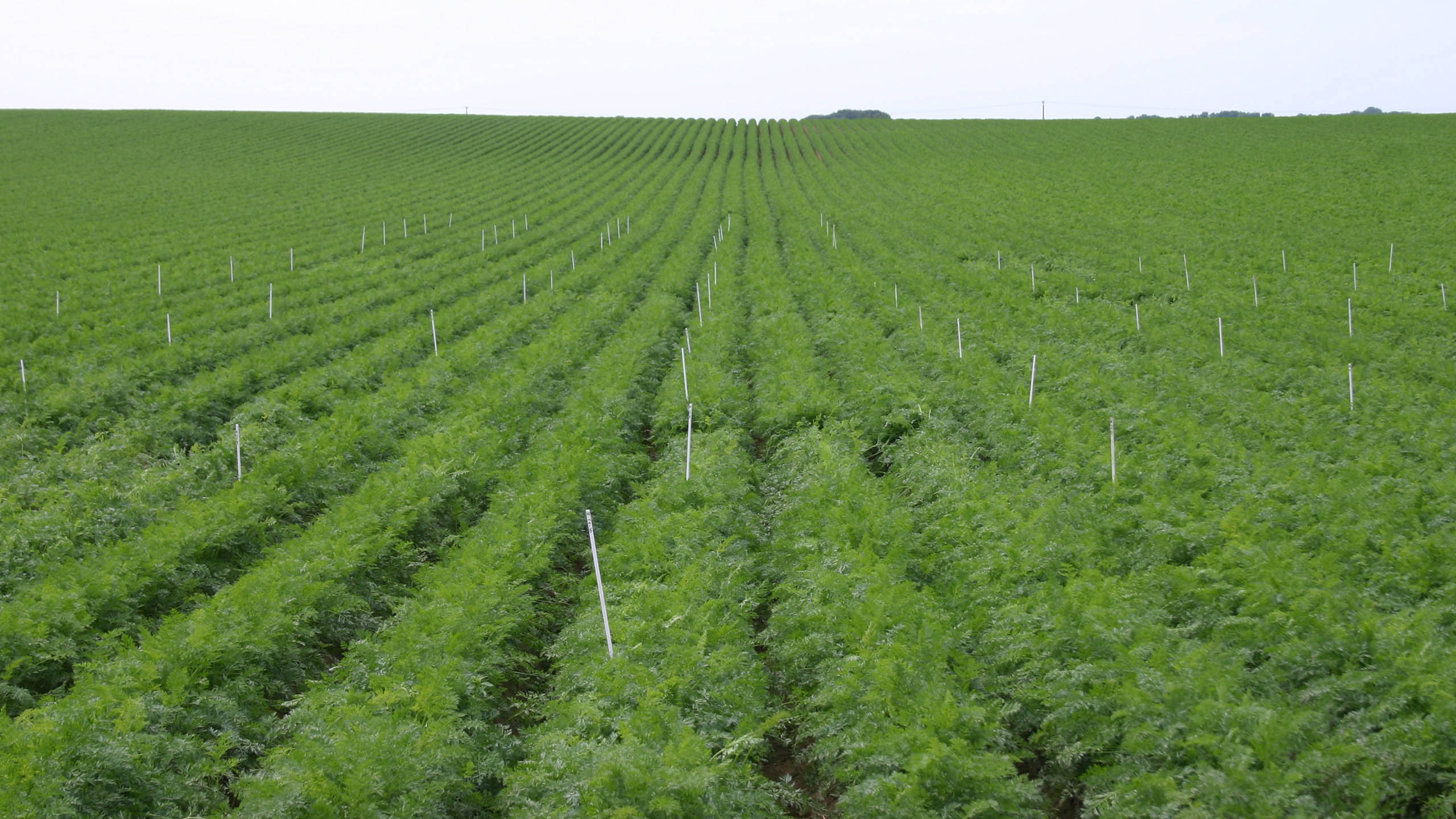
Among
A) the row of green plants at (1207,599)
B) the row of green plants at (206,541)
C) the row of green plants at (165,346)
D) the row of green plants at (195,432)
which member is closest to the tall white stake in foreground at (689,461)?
the row of green plants at (1207,599)

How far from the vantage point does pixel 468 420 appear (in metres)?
15.0

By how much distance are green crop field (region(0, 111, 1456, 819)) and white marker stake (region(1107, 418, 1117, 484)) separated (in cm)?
19

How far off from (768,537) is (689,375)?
6972mm

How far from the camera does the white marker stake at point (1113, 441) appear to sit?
11.2 metres

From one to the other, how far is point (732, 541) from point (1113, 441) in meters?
5.07

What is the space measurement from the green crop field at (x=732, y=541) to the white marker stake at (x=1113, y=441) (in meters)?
0.19

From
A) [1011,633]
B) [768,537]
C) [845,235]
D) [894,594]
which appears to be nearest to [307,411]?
[768,537]

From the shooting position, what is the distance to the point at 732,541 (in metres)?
10.2

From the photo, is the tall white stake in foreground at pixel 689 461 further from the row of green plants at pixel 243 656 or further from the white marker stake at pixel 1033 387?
the white marker stake at pixel 1033 387

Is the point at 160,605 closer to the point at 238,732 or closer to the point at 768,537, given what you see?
the point at 238,732

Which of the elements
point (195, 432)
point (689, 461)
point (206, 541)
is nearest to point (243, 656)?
point (206, 541)

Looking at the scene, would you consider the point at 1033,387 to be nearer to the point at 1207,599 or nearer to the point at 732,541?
the point at 732,541

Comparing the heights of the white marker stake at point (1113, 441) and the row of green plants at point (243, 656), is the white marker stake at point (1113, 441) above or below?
above

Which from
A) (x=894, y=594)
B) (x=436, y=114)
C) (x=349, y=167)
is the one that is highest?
(x=436, y=114)
